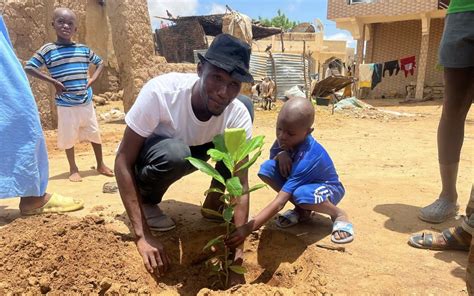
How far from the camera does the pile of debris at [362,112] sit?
8.82 metres

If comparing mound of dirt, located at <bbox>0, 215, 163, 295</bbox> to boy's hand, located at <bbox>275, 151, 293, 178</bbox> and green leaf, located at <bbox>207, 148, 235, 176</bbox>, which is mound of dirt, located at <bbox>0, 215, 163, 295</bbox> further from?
boy's hand, located at <bbox>275, 151, 293, 178</bbox>

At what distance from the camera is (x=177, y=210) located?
99.3 inches

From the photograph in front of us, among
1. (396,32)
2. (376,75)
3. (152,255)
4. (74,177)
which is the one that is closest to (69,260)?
(152,255)

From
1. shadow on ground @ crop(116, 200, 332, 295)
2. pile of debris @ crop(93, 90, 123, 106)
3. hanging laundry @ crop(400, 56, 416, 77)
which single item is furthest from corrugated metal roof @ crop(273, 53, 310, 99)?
shadow on ground @ crop(116, 200, 332, 295)

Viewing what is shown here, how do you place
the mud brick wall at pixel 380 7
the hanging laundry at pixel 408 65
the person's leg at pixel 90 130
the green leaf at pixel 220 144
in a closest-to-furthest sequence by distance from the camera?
1. the green leaf at pixel 220 144
2. the person's leg at pixel 90 130
3. the mud brick wall at pixel 380 7
4. the hanging laundry at pixel 408 65

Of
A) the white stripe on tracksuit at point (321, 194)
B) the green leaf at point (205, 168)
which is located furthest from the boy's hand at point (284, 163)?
the green leaf at point (205, 168)

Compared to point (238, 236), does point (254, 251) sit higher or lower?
lower

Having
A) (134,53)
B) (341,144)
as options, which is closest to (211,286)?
(341,144)

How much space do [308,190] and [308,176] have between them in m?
0.08

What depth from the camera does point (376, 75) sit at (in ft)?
44.8

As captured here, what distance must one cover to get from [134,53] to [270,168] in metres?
4.94

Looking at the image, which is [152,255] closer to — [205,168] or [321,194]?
[205,168]

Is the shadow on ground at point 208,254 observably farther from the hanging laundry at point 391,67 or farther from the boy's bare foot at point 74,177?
the hanging laundry at point 391,67

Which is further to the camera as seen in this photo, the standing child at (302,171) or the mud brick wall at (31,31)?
the mud brick wall at (31,31)
